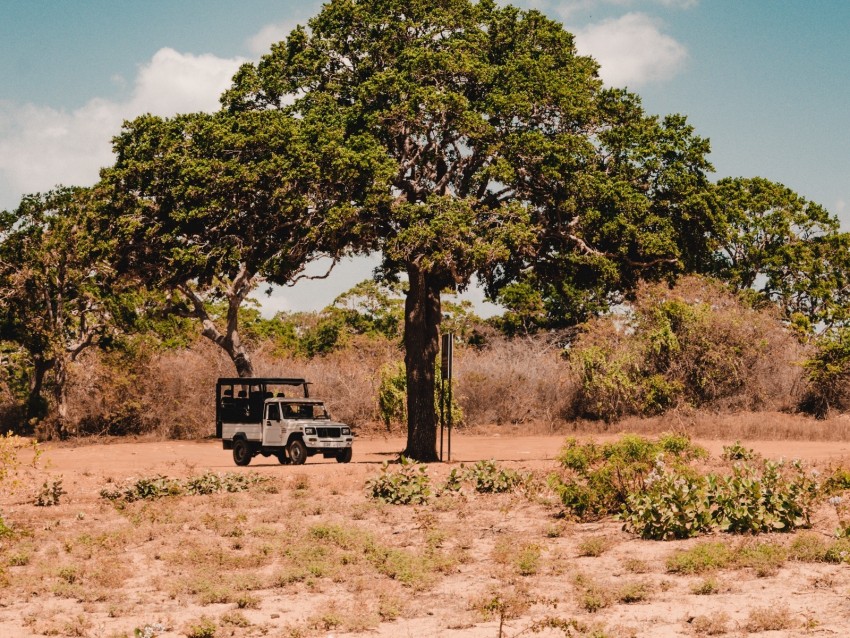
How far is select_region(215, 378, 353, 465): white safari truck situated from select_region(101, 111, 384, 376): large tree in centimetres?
321

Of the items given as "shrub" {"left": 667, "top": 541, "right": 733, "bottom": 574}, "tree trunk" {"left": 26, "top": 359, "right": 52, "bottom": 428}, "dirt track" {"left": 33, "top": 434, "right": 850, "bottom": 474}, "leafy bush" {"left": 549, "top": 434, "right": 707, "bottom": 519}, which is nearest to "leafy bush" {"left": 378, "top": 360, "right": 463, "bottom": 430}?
"dirt track" {"left": 33, "top": 434, "right": 850, "bottom": 474}

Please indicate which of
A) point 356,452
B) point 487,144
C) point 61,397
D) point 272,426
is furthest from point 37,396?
point 487,144

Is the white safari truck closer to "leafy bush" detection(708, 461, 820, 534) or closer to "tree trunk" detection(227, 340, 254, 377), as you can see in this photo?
"tree trunk" detection(227, 340, 254, 377)

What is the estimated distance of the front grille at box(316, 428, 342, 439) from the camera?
992 inches

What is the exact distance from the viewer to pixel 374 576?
10.6 meters

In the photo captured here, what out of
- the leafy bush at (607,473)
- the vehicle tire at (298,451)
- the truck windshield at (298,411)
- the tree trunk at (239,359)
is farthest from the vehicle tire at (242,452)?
the leafy bush at (607,473)

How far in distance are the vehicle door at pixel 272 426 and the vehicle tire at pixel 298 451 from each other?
34 cm

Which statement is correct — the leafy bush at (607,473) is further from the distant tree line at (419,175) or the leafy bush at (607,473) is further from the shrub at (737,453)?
the distant tree line at (419,175)

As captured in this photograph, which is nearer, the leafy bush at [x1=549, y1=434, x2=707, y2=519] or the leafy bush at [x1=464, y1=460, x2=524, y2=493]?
the leafy bush at [x1=549, y1=434, x2=707, y2=519]

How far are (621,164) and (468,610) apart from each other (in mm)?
18825

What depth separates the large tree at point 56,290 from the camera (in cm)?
3897

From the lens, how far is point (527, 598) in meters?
9.23

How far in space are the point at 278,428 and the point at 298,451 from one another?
79 centimetres

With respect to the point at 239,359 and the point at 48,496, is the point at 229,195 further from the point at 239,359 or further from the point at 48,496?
the point at 239,359
